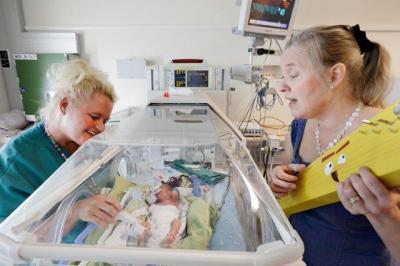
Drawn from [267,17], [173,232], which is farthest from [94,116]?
[267,17]

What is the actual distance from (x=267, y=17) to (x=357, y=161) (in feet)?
4.19

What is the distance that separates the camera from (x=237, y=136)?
124 cm

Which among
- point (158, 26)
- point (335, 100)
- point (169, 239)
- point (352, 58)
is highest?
point (158, 26)

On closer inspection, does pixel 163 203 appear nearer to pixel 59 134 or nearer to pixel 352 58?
pixel 59 134

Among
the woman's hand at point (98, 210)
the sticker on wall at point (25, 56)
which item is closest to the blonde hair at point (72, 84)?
the woman's hand at point (98, 210)

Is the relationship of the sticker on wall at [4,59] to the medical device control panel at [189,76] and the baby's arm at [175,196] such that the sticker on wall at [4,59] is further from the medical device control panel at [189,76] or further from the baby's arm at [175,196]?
the baby's arm at [175,196]

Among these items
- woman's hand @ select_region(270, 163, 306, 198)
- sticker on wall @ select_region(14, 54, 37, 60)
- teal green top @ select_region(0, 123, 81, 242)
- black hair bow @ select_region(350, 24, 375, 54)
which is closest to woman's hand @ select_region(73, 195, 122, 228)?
teal green top @ select_region(0, 123, 81, 242)

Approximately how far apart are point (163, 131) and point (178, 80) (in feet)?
2.58

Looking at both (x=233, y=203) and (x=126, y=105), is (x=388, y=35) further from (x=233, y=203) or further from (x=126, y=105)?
(x=126, y=105)

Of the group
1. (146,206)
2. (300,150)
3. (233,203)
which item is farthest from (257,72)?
(146,206)

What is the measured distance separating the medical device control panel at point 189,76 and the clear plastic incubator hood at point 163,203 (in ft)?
1.79

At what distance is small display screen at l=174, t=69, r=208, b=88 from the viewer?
188 centimetres

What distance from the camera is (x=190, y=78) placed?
190 centimetres

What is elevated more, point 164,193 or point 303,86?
point 303,86
